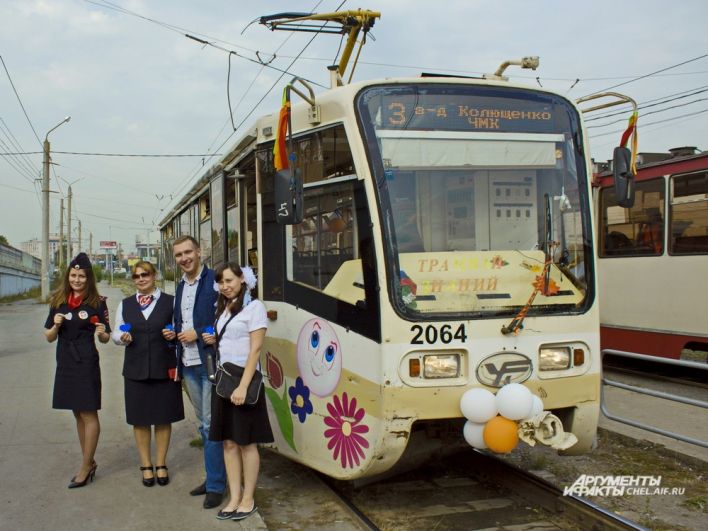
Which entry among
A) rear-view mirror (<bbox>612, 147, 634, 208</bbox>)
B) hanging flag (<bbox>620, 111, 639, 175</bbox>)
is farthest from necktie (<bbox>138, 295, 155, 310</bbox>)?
hanging flag (<bbox>620, 111, 639, 175</bbox>)

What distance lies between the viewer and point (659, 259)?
34.6ft

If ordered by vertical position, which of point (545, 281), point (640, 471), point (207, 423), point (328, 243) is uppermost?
point (328, 243)

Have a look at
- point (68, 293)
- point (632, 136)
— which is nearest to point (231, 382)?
point (68, 293)

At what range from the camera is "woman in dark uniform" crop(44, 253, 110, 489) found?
17.9 ft

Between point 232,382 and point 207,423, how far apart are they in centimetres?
75

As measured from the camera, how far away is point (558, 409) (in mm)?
4848

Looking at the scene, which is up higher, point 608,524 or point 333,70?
point 333,70

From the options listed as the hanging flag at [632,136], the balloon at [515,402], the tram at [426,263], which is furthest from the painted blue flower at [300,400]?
the hanging flag at [632,136]

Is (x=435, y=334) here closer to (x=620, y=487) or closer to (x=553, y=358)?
(x=553, y=358)

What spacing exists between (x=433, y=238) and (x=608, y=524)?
6.79ft

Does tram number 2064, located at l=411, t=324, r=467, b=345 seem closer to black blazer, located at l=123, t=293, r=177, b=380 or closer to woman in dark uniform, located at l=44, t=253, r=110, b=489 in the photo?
black blazer, located at l=123, t=293, r=177, b=380

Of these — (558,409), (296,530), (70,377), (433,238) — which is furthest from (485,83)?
(70,377)

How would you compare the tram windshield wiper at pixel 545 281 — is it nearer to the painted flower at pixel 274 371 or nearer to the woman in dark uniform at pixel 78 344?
the painted flower at pixel 274 371

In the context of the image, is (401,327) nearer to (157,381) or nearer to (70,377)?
(157,381)
